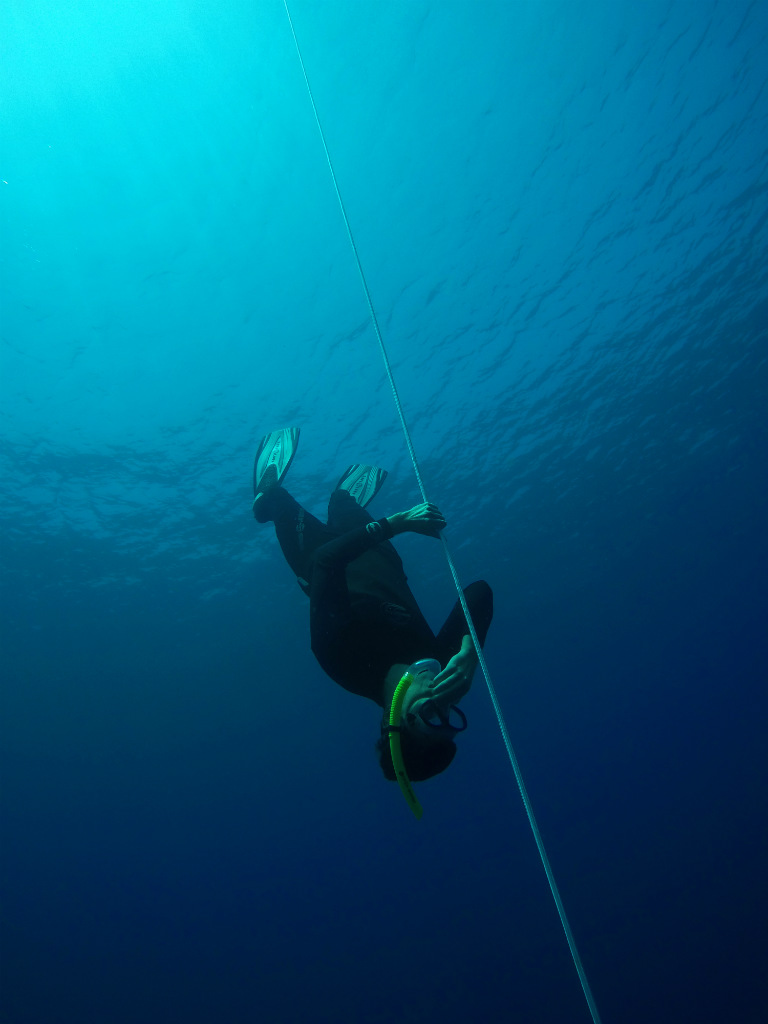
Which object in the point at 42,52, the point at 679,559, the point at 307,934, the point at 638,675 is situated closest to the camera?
the point at 42,52

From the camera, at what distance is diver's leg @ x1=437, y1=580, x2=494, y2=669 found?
392 cm

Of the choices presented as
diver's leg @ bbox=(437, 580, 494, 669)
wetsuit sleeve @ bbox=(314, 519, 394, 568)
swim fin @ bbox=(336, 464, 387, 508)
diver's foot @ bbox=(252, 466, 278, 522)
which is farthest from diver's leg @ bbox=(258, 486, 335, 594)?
diver's leg @ bbox=(437, 580, 494, 669)

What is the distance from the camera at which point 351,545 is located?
3.85 metres

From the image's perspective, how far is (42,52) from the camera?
900 cm

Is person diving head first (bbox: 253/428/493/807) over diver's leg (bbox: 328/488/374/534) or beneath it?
beneath

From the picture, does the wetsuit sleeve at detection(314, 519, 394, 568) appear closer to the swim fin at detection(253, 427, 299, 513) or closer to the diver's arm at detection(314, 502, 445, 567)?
the diver's arm at detection(314, 502, 445, 567)

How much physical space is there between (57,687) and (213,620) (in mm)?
8033

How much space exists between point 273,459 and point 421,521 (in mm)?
2634

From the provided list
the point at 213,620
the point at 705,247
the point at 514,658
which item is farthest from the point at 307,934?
the point at 705,247

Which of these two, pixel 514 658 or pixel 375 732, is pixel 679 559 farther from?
pixel 375 732

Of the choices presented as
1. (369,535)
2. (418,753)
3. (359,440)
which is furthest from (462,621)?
(359,440)

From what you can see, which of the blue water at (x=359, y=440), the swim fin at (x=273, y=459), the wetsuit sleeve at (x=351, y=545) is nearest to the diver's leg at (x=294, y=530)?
the swim fin at (x=273, y=459)

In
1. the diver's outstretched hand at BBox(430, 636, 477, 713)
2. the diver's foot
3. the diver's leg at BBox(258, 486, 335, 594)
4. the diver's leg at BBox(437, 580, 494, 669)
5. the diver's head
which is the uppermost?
the diver's foot

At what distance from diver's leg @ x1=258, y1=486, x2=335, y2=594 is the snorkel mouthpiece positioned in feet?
6.84
